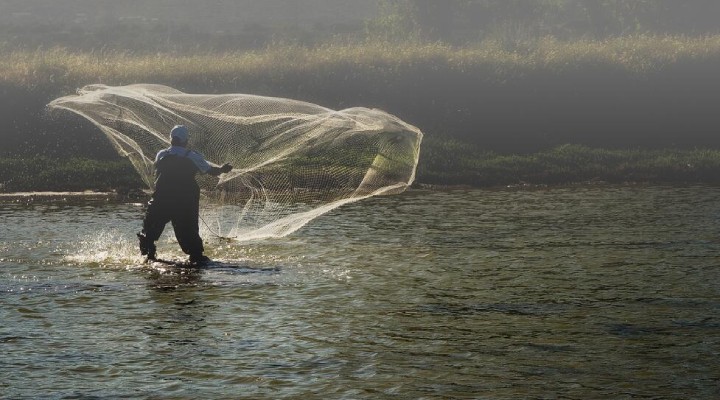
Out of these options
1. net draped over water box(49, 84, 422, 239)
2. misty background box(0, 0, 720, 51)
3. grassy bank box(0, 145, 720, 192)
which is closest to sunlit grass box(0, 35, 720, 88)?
grassy bank box(0, 145, 720, 192)

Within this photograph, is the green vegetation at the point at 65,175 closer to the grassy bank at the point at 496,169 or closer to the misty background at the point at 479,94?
the grassy bank at the point at 496,169

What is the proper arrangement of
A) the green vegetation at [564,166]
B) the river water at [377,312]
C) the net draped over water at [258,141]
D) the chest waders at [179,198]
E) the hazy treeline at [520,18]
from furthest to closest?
1. the hazy treeline at [520,18]
2. the green vegetation at [564,166]
3. the net draped over water at [258,141]
4. the chest waders at [179,198]
5. the river water at [377,312]

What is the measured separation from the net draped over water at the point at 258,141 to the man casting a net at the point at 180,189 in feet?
5.15

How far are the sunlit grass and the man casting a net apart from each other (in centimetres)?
2162

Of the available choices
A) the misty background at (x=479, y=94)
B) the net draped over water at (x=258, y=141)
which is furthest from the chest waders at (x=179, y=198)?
the misty background at (x=479, y=94)

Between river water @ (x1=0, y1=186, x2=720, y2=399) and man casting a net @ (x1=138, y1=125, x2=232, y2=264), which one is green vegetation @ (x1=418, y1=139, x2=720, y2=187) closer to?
river water @ (x1=0, y1=186, x2=720, y2=399)

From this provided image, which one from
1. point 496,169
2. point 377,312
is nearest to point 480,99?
point 496,169

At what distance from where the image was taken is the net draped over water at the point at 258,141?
65.3ft

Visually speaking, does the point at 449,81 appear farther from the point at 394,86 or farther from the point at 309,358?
the point at 309,358

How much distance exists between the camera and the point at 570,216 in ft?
81.8

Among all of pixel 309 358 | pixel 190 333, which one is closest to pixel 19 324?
pixel 190 333

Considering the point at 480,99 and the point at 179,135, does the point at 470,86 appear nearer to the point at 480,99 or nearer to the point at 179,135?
the point at 480,99

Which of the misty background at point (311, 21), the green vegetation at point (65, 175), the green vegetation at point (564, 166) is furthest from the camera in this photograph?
the misty background at point (311, 21)

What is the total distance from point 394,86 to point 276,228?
21.8 metres
